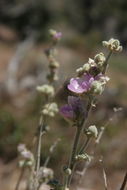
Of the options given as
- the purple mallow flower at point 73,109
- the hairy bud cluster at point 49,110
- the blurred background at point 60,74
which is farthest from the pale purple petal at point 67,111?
the hairy bud cluster at point 49,110

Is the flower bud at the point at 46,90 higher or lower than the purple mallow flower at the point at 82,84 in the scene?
higher

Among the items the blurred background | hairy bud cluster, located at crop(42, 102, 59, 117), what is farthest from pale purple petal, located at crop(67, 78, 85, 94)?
hairy bud cluster, located at crop(42, 102, 59, 117)

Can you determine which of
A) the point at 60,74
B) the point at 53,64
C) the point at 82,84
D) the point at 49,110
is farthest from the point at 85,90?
the point at 60,74

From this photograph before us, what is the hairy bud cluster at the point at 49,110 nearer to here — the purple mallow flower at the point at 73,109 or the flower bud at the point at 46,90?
the flower bud at the point at 46,90

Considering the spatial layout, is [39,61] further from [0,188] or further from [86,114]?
[86,114]

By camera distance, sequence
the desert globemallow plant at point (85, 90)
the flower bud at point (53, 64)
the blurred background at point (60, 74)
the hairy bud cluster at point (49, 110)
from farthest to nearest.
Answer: the blurred background at point (60, 74), the flower bud at point (53, 64), the hairy bud cluster at point (49, 110), the desert globemallow plant at point (85, 90)

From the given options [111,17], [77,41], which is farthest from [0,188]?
[111,17]

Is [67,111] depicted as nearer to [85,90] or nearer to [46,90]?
[85,90]
